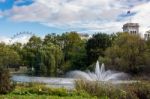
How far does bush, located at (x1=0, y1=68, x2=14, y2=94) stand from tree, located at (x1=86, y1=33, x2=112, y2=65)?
4631 centimetres

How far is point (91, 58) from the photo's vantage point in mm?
61031

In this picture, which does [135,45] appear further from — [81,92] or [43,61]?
[81,92]

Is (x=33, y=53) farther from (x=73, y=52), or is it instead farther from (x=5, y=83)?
(x=5, y=83)

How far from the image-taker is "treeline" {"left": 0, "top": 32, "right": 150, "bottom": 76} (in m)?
49.3

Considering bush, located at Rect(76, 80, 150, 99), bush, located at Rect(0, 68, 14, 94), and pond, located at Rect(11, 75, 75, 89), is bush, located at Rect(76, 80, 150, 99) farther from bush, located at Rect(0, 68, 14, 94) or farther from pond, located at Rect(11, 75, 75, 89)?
pond, located at Rect(11, 75, 75, 89)

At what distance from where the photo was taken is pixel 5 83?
1331cm

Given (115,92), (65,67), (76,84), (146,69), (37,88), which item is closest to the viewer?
(115,92)

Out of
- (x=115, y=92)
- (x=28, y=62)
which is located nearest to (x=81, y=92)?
(x=115, y=92)

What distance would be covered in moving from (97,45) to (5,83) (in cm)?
4849

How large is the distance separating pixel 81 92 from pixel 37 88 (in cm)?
170

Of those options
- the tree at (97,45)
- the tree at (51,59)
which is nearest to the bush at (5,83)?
the tree at (51,59)

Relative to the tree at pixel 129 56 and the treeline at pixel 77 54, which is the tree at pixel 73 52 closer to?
the treeline at pixel 77 54

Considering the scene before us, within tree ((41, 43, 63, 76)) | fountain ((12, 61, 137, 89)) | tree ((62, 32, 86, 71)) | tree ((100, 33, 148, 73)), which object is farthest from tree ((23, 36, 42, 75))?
fountain ((12, 61, 137, 89))

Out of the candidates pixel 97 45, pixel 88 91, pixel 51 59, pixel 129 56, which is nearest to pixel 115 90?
pixel 88 91
